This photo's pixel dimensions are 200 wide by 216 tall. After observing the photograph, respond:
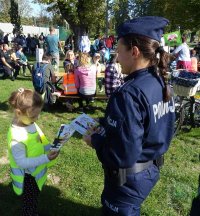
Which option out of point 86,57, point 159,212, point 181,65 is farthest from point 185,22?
point 159,212

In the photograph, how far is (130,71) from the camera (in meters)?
1.98

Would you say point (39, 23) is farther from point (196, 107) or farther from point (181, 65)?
point (196, 107)

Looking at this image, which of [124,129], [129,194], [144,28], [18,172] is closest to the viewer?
[124,129]

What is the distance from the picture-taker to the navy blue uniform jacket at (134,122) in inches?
70.5

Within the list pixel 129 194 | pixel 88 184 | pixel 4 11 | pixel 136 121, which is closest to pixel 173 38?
pixel 88 184

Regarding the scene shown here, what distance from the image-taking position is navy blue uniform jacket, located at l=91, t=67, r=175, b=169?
1.79m

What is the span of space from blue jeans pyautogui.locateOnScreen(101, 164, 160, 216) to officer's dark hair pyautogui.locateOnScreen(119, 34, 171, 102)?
538 millimetres

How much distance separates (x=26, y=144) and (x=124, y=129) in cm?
118

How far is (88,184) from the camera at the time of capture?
→ 13.5 feet

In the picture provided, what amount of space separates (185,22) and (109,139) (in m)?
29.9

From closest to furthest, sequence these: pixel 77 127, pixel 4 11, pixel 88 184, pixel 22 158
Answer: pixel 77 127
pixel 22 158
pixel 88 184
pixel 4 11

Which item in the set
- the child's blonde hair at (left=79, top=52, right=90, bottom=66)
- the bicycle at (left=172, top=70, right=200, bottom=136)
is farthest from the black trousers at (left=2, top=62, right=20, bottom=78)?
the bicycle at (left=172, top=70, right=200, bottom=136)

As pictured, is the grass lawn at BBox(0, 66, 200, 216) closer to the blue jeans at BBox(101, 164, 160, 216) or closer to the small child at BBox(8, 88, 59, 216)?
the small child at BBox(8, 88, 59, 216)

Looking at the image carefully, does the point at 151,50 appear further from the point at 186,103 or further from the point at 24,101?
the point at 186,103
